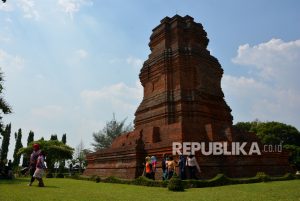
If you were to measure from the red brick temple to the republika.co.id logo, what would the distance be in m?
0.26

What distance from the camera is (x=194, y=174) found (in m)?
14.4

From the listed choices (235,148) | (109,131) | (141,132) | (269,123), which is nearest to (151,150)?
(141,132)

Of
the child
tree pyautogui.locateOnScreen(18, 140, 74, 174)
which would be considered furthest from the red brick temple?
tree pyautogui.locateOnScreen(18, 140, 74, 174)

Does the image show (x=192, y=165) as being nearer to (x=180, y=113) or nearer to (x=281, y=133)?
(x=180, y=113)

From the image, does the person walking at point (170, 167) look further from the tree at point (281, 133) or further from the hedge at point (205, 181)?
the tree at point (281, 133)

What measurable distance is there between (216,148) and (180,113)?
417 centimetres

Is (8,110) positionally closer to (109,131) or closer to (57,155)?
(57,155)

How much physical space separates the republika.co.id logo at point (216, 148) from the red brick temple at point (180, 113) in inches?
10.1

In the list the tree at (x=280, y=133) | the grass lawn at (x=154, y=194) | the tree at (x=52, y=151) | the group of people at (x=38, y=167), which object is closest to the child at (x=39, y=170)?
the group of people at (x=38, y=167)

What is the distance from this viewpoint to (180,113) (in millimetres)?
19719

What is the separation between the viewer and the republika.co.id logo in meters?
15.6

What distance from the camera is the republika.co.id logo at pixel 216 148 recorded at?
1557cm

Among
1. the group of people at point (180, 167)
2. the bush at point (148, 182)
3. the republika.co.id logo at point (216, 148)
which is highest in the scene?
the republika.co.id logo at point (216, 148)

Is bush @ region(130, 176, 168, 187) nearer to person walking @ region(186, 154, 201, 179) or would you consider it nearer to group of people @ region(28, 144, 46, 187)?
person walking @ region(186, 154, 201, 179)
